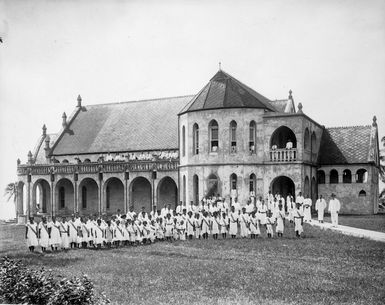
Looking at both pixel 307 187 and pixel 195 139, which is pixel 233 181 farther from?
pixel 307 187

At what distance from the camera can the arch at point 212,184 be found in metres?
35.4

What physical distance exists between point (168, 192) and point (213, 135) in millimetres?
9095

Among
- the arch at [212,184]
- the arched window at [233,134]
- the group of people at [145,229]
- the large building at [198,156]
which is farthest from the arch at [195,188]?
the group of people at [145,229]

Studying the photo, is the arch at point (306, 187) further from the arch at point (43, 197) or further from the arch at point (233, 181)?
the arch at point (43, 197)

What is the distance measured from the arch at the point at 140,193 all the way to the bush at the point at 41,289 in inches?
1240

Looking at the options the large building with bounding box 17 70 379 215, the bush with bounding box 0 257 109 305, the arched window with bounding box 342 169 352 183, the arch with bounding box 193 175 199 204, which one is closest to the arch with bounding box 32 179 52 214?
the large building with bounding box 17 70 379 215

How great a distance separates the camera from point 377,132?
133 ft

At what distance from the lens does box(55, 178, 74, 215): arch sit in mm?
47062

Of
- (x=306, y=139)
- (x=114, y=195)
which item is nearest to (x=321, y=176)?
(x=306, y=139)

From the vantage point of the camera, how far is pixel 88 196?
47000 millimetres

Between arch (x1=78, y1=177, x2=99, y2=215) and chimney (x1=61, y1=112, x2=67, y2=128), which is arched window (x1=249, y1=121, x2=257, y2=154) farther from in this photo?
chimney (x1=61, y1=112, x2=67, y2=128)

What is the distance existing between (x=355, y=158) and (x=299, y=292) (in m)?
28.6

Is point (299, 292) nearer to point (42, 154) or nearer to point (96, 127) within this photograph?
point (96, 127)

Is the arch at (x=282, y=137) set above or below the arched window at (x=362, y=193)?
above
